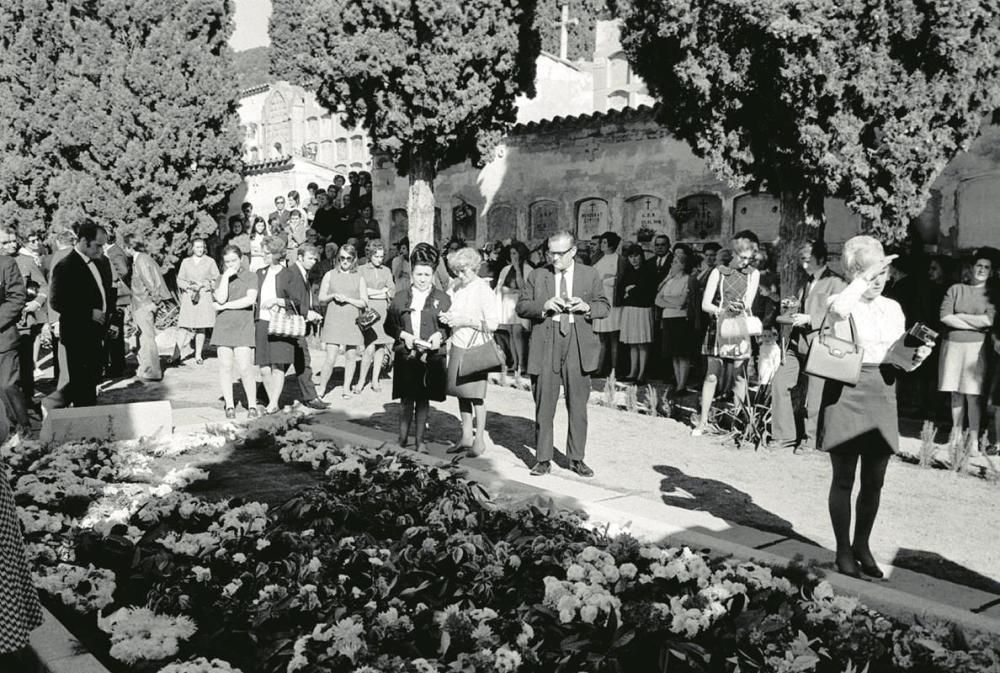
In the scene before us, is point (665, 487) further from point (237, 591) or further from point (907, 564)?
point (237, 591)

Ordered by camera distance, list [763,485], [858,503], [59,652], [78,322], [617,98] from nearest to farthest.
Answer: [59,652], [858,503], [763,485], [78,322], [617,98]

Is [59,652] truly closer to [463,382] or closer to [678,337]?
[463,382]

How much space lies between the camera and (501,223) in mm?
19625

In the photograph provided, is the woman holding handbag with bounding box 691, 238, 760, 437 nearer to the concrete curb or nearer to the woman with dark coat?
the woman with dark coat

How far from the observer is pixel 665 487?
24.4 ft

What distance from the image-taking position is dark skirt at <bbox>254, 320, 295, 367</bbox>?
10.2 meters

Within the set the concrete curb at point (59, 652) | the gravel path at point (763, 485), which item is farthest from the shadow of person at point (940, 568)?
the concrete curb at point (59, 652)

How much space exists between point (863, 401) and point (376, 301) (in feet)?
27.5

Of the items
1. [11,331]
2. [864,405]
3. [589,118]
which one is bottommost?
[864,405]

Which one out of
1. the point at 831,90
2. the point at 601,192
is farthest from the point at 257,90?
the point at 831,90

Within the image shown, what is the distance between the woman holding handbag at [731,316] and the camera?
30.9 feet

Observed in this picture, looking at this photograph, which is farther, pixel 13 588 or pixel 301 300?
pixel 301 300

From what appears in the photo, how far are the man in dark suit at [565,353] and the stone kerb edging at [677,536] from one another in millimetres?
395

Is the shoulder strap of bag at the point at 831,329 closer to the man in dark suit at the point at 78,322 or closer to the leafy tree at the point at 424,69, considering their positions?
the man in dark suit at the point at 78,322
